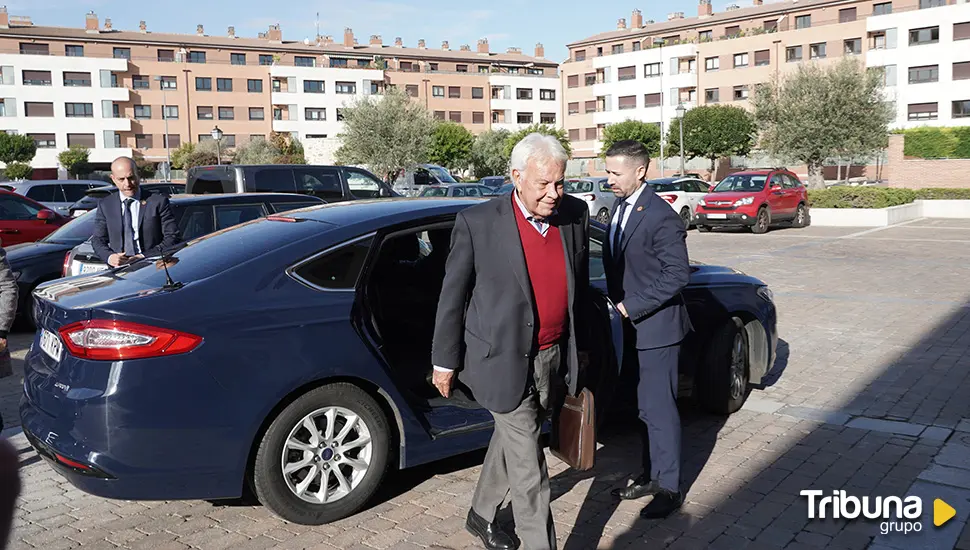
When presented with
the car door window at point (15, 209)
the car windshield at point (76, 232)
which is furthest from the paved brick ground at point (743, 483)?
the car door window at point (15, 209)

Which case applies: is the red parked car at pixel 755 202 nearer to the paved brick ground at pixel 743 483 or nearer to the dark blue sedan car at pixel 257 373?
the paved brick ground at pixel 743 483

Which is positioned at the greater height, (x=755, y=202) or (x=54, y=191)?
(x=54, y=191)

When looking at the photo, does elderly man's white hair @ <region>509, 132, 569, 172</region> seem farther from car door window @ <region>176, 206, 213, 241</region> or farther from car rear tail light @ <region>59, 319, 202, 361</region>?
car door window @ <region>176, 206, 213, 241</region>

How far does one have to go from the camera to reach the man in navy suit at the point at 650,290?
14.8ft

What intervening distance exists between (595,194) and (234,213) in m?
18.0

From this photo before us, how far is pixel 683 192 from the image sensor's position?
25.6 m

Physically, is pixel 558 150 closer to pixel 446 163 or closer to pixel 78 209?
pixel 78 209

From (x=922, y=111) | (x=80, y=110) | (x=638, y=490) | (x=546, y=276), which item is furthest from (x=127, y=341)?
(x=80, y=110)

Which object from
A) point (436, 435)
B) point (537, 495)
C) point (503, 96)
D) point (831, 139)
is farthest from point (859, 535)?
point (503, 96)

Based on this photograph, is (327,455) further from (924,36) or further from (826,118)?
(924,36)

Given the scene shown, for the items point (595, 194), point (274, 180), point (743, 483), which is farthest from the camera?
point (595, 194)

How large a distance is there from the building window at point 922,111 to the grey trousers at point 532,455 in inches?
2754

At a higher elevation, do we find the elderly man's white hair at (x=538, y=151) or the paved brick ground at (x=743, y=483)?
the elderly man's white hair at (x=538, y=151)

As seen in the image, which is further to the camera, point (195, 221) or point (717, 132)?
point (717, 132)
